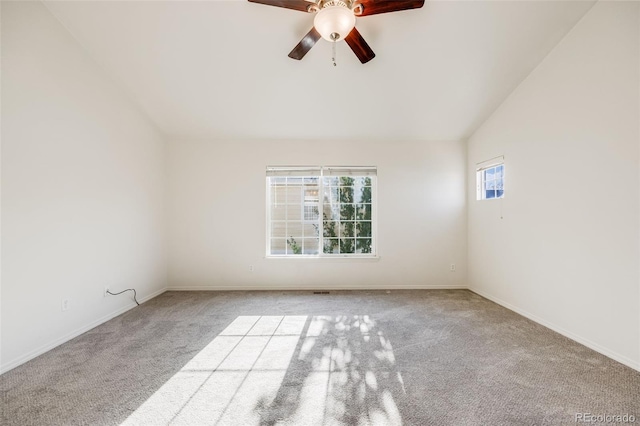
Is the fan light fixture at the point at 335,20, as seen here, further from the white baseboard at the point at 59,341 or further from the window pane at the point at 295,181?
the white baseboard at the point at 59,341

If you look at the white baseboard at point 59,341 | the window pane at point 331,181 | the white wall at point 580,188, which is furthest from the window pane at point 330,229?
the white baseboard at point 59,341

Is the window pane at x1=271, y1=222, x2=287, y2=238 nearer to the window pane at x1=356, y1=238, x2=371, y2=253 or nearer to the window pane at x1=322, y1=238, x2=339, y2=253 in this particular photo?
the window pane at x1=322, y1=238, x2=339, y2=253

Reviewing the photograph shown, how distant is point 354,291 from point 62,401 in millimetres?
3236

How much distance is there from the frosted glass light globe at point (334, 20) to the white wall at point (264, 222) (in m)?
2.40

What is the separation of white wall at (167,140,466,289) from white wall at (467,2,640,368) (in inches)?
35.0

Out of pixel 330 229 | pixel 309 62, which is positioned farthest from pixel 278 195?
pixel 309 62

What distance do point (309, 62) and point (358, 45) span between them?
31.9 inches

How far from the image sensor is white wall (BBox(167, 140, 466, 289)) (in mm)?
4281

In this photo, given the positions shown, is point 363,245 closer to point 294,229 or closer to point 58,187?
point 294,229

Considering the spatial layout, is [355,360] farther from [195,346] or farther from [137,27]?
[137,27]

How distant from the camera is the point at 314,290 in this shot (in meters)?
4.21

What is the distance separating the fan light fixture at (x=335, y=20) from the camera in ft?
6.03

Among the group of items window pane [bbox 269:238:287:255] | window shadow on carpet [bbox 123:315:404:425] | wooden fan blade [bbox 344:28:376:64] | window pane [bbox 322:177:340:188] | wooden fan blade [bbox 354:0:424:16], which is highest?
wooden fan blade [bbox 354:0:424:16]

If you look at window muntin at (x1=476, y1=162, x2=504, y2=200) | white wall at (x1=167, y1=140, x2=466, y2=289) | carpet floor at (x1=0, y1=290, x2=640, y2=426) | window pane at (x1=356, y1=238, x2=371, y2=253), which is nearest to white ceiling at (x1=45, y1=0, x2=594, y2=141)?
white wall at (x1=167, y1=140, x2=466, y2=289)
